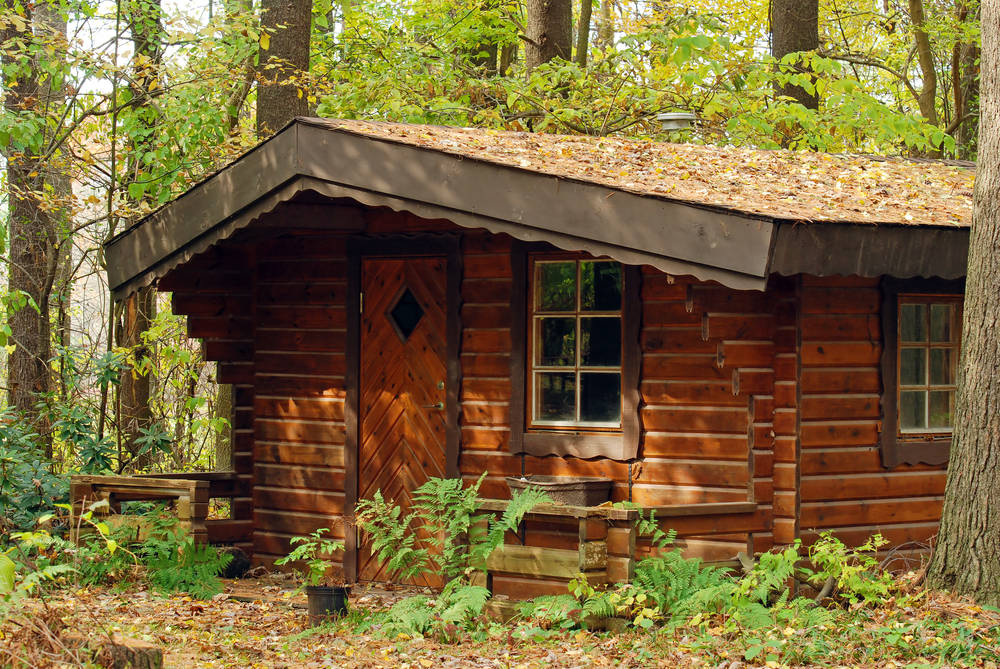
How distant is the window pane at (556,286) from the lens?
800 cm

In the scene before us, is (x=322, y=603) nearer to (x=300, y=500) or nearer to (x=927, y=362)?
(x=300, y=500)

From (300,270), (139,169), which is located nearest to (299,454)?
(300,270)

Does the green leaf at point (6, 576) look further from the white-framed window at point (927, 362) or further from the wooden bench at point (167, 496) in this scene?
the white-framed window at point (927, 362)

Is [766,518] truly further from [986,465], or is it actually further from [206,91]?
[206,91]

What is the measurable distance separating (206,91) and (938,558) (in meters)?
9.43

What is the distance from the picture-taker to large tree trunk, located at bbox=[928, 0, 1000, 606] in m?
6.43

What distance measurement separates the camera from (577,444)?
7.83 m

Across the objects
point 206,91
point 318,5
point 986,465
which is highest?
point 318,5

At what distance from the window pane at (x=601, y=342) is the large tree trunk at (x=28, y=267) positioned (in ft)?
22.9

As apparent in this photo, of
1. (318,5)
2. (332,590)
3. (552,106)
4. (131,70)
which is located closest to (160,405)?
(131,70)

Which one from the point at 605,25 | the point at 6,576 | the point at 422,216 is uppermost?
the point at 605,25

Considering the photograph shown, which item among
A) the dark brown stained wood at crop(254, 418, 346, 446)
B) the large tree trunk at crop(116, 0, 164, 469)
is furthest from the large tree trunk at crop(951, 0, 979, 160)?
the large tree trunk at crop(116, 0, 164, 469)

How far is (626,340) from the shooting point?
7.70 meters

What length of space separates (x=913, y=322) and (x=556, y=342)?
2.73m
